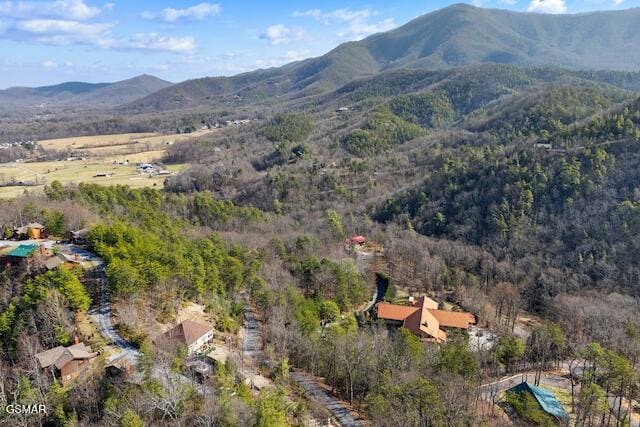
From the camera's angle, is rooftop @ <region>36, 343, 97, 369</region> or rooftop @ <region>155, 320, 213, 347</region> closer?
rooftop @ <region>36, 343, 97, 369</region>

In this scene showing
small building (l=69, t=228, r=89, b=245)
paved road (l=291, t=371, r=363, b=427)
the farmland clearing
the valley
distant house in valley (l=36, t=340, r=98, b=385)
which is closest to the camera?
the valley

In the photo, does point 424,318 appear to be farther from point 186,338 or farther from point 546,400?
point 186,338

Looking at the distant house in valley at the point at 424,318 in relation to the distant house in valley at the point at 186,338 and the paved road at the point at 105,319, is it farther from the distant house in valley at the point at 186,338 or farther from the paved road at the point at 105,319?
the paved road at the point at 105,319

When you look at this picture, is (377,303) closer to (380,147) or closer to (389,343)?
(389,343)

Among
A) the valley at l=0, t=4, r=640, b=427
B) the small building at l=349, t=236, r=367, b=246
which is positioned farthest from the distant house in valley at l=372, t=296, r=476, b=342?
the small building at l=349, t=236, r=367, b=246

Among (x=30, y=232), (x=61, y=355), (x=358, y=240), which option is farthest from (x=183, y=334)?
(x=358, y=240)

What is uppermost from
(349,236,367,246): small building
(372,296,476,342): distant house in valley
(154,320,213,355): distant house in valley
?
(154,320,213,355): distant house in valley

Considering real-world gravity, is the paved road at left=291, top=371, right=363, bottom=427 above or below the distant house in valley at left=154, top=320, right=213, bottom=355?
below

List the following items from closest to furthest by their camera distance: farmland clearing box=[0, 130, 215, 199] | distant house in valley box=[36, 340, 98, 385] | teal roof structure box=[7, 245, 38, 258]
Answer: distant house in valley box=[36, 340, 98, 385]
teal roof structure box=[7, 245, 38, 258]
farmland clearing box=[0, 130, 215, 199]

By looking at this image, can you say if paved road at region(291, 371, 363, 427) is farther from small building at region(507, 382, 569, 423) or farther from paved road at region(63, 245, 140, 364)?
small building at region(507, 382, 569, 423)
